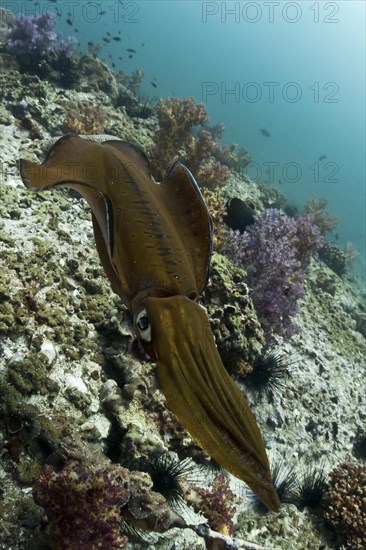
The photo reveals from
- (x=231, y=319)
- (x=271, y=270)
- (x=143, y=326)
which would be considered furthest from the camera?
(x=271, y=270)

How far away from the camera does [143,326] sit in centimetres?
195

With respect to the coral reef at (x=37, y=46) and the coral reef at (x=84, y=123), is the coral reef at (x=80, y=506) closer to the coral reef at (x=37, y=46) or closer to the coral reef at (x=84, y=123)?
the coral reef at (x=84, y=123)

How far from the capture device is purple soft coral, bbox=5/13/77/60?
38.1 feet

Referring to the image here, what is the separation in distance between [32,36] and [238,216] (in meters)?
9.16

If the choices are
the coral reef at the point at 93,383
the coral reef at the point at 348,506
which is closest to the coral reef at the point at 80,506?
the coral reef at the point at 93,383

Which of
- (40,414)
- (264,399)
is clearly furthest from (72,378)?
(264,399)

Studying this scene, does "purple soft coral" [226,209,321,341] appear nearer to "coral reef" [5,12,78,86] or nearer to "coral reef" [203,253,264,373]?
"coral reef" [203,253,264,373]

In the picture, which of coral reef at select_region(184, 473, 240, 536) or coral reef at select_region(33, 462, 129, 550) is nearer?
coral reef at select_region(33, 462, 129, 550)

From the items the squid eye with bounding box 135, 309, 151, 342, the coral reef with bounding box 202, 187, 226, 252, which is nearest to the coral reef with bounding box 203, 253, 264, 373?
the coral reef with bounding box 202, 187, 226, 252

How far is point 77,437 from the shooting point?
3.58 meters

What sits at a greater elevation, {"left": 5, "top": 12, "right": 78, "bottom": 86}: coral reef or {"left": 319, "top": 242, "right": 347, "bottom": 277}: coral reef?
{"left": 5, "top": 12, "right": 78, "bottom": 86}: coral reef

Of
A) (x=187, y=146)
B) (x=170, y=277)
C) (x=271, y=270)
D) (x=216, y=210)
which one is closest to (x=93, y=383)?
(x=170, y=277)

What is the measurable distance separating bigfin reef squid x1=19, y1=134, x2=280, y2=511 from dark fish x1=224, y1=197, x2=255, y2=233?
4.95 meters

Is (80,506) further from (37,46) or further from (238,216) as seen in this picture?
(37,46)
